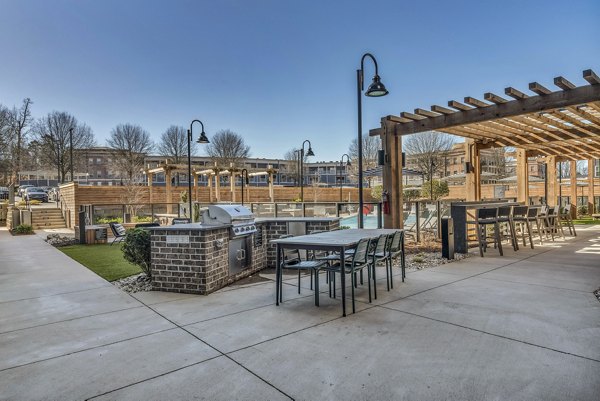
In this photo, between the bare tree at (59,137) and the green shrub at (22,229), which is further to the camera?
the bare tree at (59,137)

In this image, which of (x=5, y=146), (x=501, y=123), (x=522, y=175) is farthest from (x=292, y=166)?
(x=501, y=123)

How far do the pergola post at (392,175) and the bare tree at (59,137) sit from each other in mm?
29828

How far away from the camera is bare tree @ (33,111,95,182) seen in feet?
104

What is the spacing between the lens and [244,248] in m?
5.84

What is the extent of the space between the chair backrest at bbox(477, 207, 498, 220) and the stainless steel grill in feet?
15.7

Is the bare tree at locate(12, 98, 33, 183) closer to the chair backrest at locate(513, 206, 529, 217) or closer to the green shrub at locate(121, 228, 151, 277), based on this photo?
the green shrub at locate(121, 228, 151, 277)

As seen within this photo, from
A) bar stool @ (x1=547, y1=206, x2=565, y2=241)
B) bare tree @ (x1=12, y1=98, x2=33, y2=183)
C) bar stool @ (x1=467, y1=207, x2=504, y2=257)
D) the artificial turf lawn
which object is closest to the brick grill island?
the artificial turf lawn

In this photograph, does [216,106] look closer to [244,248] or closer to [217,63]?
[217,63]

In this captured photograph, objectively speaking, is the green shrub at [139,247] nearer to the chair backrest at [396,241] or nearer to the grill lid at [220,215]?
the grill lid at [220,215]

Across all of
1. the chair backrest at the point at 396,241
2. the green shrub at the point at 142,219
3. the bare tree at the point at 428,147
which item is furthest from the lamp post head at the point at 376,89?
the bare tree at the point at 428,147

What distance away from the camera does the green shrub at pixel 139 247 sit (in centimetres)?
540

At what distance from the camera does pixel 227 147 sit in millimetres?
44500

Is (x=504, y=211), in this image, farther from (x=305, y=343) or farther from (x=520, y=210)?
(x=305, y=343)

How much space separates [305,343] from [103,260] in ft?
21.5
